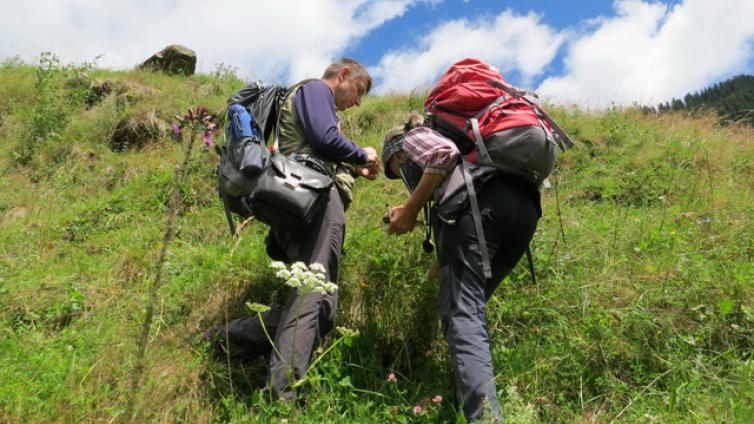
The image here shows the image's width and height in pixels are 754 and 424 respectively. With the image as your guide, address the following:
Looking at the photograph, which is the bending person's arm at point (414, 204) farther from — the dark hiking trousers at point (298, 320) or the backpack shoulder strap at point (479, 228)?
the dark hiking trousers at point (298, 320)

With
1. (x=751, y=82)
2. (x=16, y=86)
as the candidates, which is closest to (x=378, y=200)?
(x=16, y=86)

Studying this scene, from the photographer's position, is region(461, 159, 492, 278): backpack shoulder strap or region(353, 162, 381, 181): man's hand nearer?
region(461, 159, 492, 278): backpack shoulder strap

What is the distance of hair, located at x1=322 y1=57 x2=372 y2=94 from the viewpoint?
313cm

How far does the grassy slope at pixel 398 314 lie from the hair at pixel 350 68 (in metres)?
1.18

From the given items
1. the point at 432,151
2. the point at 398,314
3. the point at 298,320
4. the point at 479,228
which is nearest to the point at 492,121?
the point at 432,151

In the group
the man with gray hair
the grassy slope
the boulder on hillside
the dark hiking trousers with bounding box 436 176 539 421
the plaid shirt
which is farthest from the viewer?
the boulder on hillside

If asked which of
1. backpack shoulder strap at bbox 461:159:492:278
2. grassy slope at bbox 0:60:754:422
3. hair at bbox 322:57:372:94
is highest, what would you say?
hair at bbox 322:57:372:94

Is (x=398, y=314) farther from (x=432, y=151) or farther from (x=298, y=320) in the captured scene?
(x=432, y=151)

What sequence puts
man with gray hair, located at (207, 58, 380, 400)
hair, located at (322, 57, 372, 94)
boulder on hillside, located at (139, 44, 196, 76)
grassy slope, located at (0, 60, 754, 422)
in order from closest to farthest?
grassy slope, located at (0, 60, 754, 422), man with gray hair, located at (207, 58, 380, 400), hair, located at (322, 57, 372, 94), boulder on hillside, located at (139, 44, 196, 76)

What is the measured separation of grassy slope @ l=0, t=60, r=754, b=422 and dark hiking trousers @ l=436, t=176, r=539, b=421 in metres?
0.26

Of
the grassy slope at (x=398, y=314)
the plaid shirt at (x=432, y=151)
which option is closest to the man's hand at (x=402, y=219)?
Answer: the plaid shirt at (x=432, y=151)

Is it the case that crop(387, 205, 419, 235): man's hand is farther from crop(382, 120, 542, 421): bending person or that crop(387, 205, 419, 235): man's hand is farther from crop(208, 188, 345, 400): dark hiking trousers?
crop(208, 188, 345, 400): dark hiking trousers

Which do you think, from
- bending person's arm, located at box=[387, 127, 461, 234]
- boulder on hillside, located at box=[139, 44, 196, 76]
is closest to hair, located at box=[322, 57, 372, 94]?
bending person's arm, located at box=[387, 127, 461, 234]

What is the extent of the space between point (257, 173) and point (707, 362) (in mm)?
2594
